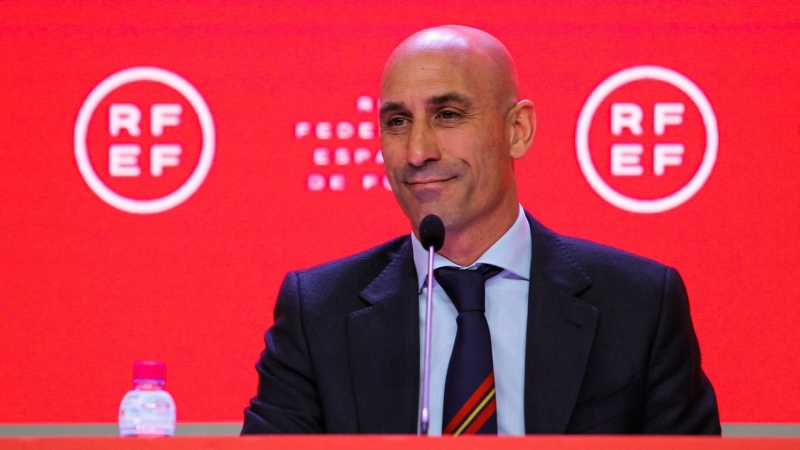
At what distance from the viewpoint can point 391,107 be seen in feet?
7.85

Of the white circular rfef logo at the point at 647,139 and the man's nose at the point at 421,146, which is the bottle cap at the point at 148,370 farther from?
the white circular rfef logo at the point at 647,139

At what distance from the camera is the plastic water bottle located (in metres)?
1.91

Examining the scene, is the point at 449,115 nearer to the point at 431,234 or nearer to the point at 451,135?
the point at 451,135

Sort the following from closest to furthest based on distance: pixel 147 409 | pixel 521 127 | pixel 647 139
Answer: pixel 147 409, pixel 521 127, pixel 647 139

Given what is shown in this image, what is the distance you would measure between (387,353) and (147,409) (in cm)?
52

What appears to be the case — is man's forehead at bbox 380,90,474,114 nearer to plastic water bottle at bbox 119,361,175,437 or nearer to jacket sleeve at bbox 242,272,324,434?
jacket sleeve at bbox 242,272,324,434

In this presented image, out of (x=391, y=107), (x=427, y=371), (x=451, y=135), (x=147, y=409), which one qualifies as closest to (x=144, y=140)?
(x=391, y=107)

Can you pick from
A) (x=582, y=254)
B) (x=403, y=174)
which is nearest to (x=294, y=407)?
(x=403, y=174)

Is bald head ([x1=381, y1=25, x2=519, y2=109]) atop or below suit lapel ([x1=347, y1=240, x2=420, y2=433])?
atop

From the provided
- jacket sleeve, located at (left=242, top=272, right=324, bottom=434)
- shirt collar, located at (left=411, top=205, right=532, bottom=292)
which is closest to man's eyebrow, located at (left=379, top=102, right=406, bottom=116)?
shirt collar, located at (left=411, top=205, right=532, bottom=292)

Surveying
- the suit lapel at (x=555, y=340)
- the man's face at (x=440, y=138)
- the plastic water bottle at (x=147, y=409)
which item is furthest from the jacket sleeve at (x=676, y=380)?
the plastic water bottle at (x=147, y=409)

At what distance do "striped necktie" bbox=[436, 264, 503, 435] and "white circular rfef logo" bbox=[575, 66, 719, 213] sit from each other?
81cm

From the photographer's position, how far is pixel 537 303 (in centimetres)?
231

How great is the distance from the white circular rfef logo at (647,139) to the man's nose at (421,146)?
78 centimetres
